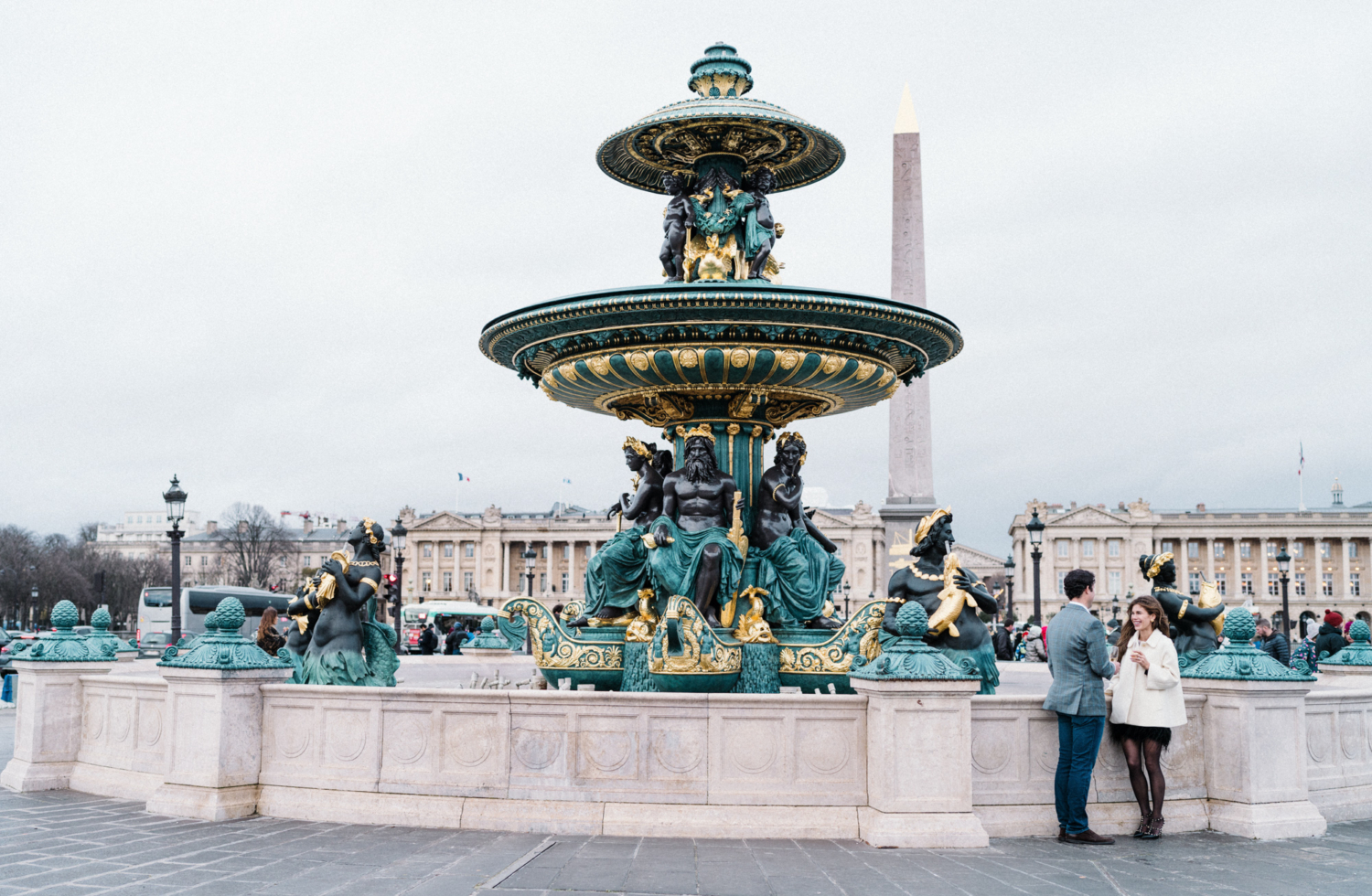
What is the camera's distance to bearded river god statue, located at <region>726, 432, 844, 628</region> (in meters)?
9.83

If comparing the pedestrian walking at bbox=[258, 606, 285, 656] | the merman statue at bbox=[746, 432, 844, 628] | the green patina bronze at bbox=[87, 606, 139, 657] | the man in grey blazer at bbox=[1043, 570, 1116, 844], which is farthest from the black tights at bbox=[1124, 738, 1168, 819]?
the pedestrian walking at bbox=[258, 606, 285, 656]

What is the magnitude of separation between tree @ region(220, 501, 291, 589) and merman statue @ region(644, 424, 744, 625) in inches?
3625

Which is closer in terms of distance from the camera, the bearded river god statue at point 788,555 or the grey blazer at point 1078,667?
the grey blazer at point 1078,667

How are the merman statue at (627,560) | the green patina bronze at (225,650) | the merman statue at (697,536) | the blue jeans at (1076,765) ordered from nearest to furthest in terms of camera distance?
the blue jeans at (1076,765), the green patina bronze at (225,650), the merman statue at (697,536), the merman statue at (627,560)

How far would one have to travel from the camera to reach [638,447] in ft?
34.3

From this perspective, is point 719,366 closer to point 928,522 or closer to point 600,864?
point 928,522

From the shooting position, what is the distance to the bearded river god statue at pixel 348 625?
8773 mm

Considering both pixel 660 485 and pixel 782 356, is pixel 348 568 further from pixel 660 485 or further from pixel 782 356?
pixel 782 356

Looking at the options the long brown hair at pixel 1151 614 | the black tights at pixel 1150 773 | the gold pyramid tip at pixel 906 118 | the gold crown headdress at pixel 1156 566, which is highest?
the gold pyramid tip at pixel 906 118

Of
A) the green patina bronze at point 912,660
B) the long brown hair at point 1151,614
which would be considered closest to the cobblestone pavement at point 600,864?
the green patina bronze at point 912,660

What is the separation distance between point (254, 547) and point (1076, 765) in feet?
331

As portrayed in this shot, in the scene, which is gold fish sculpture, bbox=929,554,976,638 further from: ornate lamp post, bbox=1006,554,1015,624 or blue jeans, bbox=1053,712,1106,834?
ornate lamp post, bbox=1006,554,1015,624

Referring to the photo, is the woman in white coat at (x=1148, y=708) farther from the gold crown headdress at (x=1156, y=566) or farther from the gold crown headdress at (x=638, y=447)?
the gold crown headdress at (x=638, y=447)

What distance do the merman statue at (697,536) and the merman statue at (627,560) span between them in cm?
26
